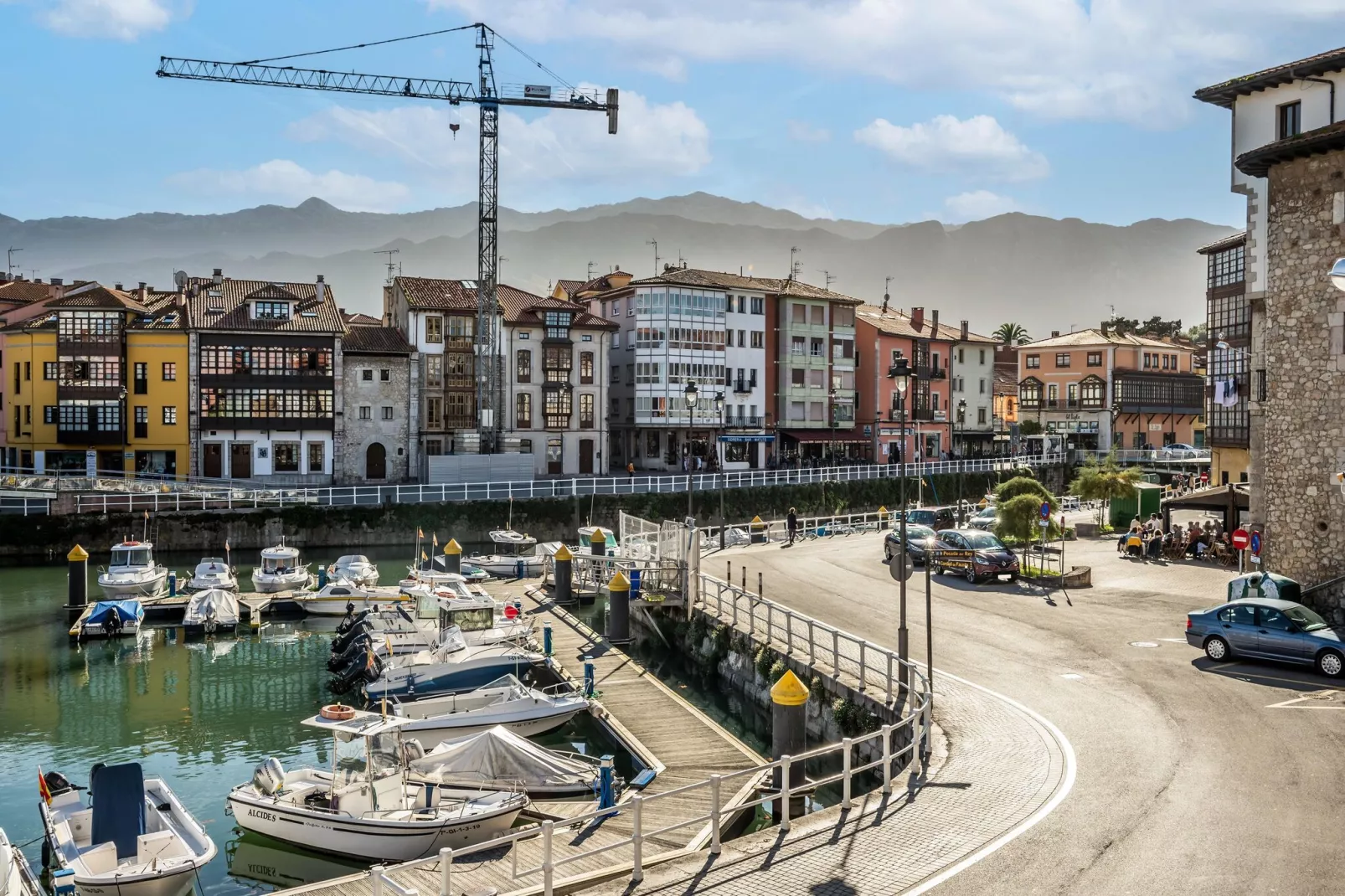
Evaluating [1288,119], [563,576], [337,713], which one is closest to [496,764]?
[337,713]

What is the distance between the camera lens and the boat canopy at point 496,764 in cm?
2109

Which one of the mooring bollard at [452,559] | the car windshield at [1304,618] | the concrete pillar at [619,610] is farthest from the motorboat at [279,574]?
the car windshield at [1304,618]

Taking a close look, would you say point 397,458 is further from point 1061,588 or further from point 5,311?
point 1061,588

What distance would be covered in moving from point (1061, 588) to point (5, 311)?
278 feet

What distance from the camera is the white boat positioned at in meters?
21.1

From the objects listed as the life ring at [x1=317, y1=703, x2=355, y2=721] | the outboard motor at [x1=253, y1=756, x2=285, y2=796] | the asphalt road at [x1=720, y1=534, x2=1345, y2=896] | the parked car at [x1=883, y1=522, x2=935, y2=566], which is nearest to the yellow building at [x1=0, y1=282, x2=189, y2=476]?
the parked car at [x1=883, y1=522, x2=935, y2=566]

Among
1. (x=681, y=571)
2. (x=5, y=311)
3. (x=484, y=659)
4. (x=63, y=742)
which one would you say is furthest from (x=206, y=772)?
(x=5, y=311)

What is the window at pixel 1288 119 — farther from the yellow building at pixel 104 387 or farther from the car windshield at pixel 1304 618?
the yellow building at pixel 104 387

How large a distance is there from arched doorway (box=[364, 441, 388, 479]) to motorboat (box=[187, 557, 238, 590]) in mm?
31781

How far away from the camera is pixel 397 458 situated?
79.2 meters

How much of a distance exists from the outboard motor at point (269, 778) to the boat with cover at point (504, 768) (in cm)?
253

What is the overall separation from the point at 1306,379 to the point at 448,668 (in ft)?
79.8

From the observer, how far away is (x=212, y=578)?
1767 inches

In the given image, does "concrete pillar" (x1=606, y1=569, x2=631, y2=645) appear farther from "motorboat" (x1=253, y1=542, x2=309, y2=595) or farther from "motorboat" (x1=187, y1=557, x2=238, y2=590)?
"motorboat" (x1=253, y1=542, x2=309, y2=595)
